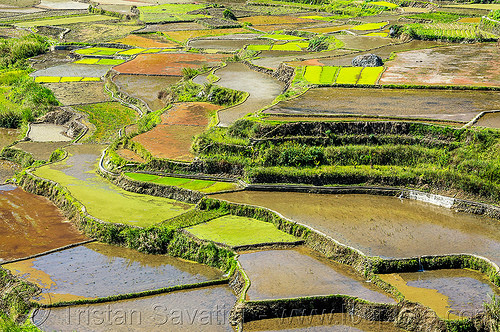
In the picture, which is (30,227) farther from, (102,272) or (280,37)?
(280,37)

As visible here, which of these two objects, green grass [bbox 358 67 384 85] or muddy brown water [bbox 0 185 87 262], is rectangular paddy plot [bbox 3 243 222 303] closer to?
muddy brown water [bbox 0 185 87 262]

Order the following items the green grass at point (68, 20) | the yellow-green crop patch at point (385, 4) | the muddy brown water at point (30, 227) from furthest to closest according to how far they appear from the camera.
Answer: the green grass at point (68, 20) → the yellow-green crop patch at point (385, 4) → the muddy brown water at point (30, 227)

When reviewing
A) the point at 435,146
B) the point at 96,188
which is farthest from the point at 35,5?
the point at 435,146

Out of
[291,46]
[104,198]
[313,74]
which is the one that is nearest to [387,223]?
[104,198]

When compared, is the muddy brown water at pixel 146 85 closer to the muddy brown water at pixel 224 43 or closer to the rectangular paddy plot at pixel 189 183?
the muddy brown water at pixel 224 43

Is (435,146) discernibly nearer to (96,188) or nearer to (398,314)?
(398,314)

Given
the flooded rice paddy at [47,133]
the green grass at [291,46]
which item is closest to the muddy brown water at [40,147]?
the flooded rice paddy at [47,133]
